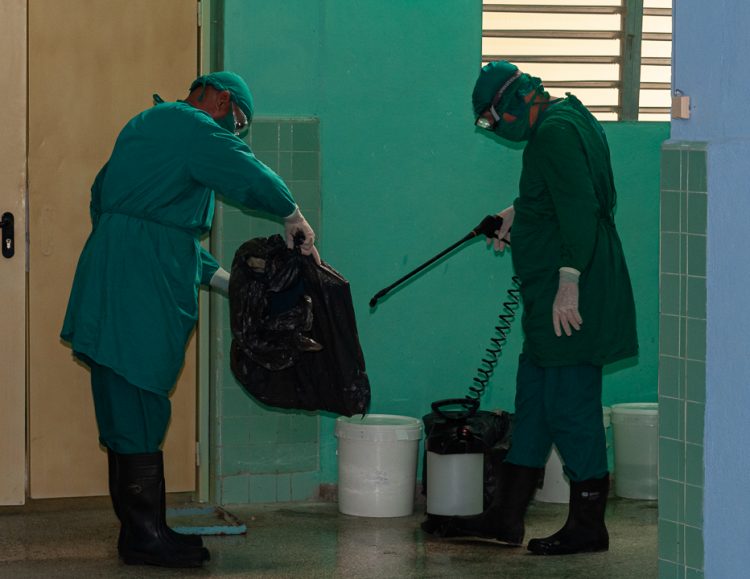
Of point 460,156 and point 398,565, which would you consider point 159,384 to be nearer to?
point 398,565

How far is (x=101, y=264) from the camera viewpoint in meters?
4.71

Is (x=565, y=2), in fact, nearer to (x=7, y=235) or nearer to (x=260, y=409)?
(x=260, y=409)

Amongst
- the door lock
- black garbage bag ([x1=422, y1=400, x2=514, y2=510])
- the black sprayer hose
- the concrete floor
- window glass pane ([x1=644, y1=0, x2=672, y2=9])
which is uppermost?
window glass pane ([x1=644, y1=0, x2=672, y2=9])

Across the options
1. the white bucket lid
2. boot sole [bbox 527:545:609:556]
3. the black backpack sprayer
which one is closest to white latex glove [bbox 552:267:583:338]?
the black backpack sprayer

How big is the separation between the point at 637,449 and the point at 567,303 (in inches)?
57.7

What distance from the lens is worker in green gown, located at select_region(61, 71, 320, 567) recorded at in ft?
15.2

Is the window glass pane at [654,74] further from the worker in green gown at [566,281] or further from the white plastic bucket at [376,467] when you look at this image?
the white plastic bucket at [376,467]

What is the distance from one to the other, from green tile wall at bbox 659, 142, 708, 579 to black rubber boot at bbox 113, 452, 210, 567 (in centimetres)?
179

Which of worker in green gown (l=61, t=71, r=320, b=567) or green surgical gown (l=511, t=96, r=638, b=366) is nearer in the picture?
worker in green gown (l=61, t=71, r=320, b=567)

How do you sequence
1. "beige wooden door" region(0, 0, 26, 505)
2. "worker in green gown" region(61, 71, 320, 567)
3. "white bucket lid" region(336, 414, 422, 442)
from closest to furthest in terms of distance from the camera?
"worker in green gown" region(61, 71, 320, 567)
"beige wooden door" region(0, 0, 26, 505)
"white bucket lid" region(336, 414, 422, 442)

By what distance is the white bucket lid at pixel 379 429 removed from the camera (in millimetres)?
5605

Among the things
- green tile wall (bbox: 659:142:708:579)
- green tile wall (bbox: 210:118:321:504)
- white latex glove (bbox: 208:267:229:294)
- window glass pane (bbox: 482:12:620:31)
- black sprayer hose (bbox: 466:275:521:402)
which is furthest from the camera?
window glass pane (bbox: 482:12:620:31)

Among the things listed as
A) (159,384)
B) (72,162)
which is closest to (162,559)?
(159,384)

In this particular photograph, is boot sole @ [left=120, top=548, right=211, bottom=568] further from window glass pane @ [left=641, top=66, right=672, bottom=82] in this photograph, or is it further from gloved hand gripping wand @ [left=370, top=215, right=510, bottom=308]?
window glass pane @ [left=641, top=66, right=672, bottom=82]
